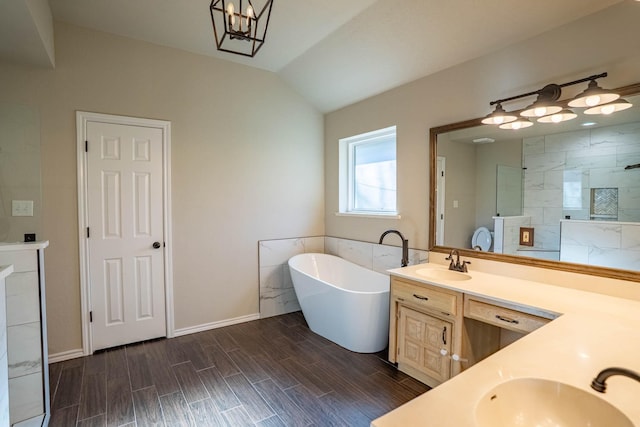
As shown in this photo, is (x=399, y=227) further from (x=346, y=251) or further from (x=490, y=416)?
(x=490, y=416)

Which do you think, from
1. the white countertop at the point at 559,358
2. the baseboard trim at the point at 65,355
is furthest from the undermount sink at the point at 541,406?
the baseboard trim at the point at 65,355

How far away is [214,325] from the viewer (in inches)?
137

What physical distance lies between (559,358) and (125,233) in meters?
3.29

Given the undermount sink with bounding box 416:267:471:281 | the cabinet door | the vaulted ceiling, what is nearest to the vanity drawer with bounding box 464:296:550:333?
the cabinet door

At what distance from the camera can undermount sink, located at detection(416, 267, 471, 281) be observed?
2.52 m

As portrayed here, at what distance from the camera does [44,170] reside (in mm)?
2691

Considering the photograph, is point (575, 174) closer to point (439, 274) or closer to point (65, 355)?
point (439, 274)

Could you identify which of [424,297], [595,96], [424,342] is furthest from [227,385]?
[595,96]

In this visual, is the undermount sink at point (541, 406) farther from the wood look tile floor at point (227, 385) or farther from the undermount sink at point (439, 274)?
the undermount sink at point (439, 274)

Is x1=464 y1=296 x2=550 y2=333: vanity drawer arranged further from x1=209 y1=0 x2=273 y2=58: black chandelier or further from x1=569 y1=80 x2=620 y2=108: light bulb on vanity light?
x1=209 y1=0 x2=273 y2=58: black chandelier

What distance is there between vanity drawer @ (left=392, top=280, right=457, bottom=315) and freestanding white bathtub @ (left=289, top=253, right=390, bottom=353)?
234mm

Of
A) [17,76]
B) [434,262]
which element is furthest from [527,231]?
[17,76]

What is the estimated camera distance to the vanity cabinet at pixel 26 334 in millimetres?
1854

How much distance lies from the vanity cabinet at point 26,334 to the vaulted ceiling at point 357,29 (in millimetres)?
1408
